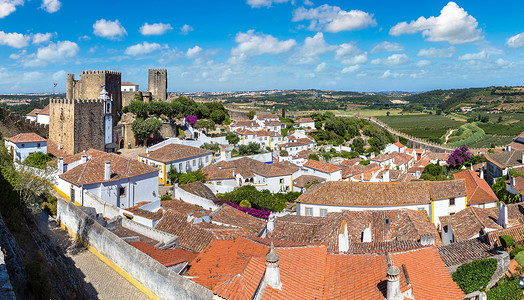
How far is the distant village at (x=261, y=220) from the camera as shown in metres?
8.21

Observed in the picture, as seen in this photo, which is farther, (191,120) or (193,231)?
(191,120)

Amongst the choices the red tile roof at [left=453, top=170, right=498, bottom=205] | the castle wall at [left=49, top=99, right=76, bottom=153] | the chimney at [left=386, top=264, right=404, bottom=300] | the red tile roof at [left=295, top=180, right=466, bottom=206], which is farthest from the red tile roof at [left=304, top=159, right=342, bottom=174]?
the chimney at [left=386, top=264, right=404, bottom=300]

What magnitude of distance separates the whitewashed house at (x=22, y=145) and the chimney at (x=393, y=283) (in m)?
21.2

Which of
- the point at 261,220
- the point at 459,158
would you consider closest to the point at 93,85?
the point at 261,220

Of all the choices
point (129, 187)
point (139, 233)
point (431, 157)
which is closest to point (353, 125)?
point (431, 157)

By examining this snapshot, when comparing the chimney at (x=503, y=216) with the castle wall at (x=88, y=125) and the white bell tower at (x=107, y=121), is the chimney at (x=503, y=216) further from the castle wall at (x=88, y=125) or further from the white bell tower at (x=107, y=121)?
the white bell tower at (x=107, y=121)

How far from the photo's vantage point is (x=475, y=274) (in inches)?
385

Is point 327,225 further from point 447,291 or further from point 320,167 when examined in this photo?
point 320,167

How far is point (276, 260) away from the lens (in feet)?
24.5

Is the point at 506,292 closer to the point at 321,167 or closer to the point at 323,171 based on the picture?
the point at 323,171

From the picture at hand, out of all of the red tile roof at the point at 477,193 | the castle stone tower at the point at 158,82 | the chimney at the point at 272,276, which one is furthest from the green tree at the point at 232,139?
the chimney at the point at 272,276

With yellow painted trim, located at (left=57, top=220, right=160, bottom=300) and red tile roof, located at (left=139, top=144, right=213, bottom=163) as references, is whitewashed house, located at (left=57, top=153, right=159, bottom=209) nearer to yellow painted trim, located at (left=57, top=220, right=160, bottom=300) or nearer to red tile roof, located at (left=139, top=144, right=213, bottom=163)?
yellow painted trim, located at (left=57, top=220, right=160, bottom=300)

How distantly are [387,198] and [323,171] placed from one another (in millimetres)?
11589

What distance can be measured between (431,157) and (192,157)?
28979mm
